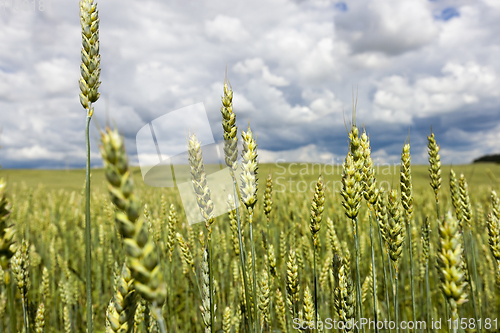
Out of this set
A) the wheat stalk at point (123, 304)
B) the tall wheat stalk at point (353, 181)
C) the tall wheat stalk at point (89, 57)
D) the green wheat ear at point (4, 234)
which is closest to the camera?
the green wheat ear at point (4, 234)

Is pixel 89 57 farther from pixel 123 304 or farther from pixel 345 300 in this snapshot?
pixel 345 300

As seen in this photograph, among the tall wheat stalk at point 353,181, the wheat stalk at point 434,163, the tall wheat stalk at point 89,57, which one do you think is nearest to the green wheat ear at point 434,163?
the wheat stalk at point 434,163

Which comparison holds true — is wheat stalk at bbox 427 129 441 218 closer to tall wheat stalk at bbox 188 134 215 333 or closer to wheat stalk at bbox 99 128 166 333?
tall wheat stalk at bbox 188 134 215 333

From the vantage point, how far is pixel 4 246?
104 centimetres

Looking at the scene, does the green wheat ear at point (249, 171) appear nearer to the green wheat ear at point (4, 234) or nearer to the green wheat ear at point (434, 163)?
the green wheat ear at point (4, 234)

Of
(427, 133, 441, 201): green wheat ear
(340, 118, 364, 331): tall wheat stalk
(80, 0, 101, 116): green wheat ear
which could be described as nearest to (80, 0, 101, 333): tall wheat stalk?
(80, 0, 101, 116): green wheat ear

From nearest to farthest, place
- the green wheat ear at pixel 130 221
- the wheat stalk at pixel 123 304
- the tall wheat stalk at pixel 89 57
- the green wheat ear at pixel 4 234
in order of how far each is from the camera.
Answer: the green wheat ear at pixel 130 221
the green wheat ear at pixel 4 234
the wheat stalk at pixel 123 304
the tall wheat stalk at pixel 89 57

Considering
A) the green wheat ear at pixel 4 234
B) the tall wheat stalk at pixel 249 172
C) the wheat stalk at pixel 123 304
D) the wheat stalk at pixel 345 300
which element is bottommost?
the wheat stalk at pixel 345 300

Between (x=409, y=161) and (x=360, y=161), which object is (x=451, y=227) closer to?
(x=360, y=161)

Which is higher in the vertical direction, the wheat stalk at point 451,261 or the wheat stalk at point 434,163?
the wheat stalk at point 434,163

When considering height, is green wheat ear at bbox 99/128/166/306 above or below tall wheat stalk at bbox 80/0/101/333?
below

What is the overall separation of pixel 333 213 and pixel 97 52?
259 inches

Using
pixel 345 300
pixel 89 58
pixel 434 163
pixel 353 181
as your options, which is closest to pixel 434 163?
pixel 434 163

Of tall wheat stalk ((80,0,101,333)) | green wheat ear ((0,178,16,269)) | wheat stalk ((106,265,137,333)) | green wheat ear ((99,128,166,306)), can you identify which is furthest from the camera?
tall wheat stalk ((80,0,101,333))
